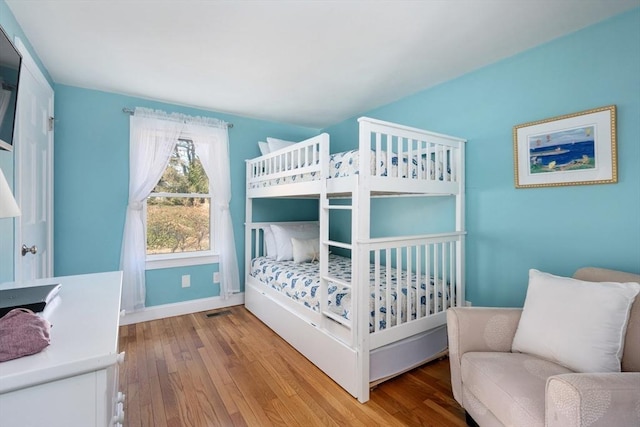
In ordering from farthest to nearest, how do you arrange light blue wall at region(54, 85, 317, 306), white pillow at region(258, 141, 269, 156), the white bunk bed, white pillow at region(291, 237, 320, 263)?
1. white pillow at region(258, 141, 269, 156)
2. white pillow at region(291, 237, 320, 263)
3. light blue wall at region(54, 85, 317, 306)
4. the white bunk bed

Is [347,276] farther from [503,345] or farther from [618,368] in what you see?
[618,368]

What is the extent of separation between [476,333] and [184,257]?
285 centimetres

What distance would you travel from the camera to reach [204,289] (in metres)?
3.33

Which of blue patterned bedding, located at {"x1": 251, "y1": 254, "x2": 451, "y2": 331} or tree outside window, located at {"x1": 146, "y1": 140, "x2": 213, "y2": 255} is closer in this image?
blue patterned bedding, located at {"x1": 251, "y1": 254, "x2": 451, "y2": 331}

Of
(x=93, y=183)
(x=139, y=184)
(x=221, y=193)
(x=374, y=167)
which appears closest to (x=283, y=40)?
(x=374, y=167)

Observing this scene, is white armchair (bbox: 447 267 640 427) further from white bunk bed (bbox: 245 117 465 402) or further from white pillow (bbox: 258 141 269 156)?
white pillow (bbox: 258 141 269 156)

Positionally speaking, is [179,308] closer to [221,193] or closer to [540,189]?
[221,193]

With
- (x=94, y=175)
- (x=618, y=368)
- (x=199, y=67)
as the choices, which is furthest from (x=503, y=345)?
(x=94, y=175)

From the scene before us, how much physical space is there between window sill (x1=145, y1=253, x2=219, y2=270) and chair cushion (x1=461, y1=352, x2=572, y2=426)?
275 centimetres

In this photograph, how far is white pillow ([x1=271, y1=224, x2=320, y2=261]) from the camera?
322cm

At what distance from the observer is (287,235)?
3301 mm

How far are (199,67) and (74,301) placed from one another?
191 cm

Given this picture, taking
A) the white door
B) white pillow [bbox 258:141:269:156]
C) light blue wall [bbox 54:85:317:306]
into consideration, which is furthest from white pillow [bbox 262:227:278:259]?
the white door

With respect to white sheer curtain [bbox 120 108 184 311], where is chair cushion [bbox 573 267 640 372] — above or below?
below
